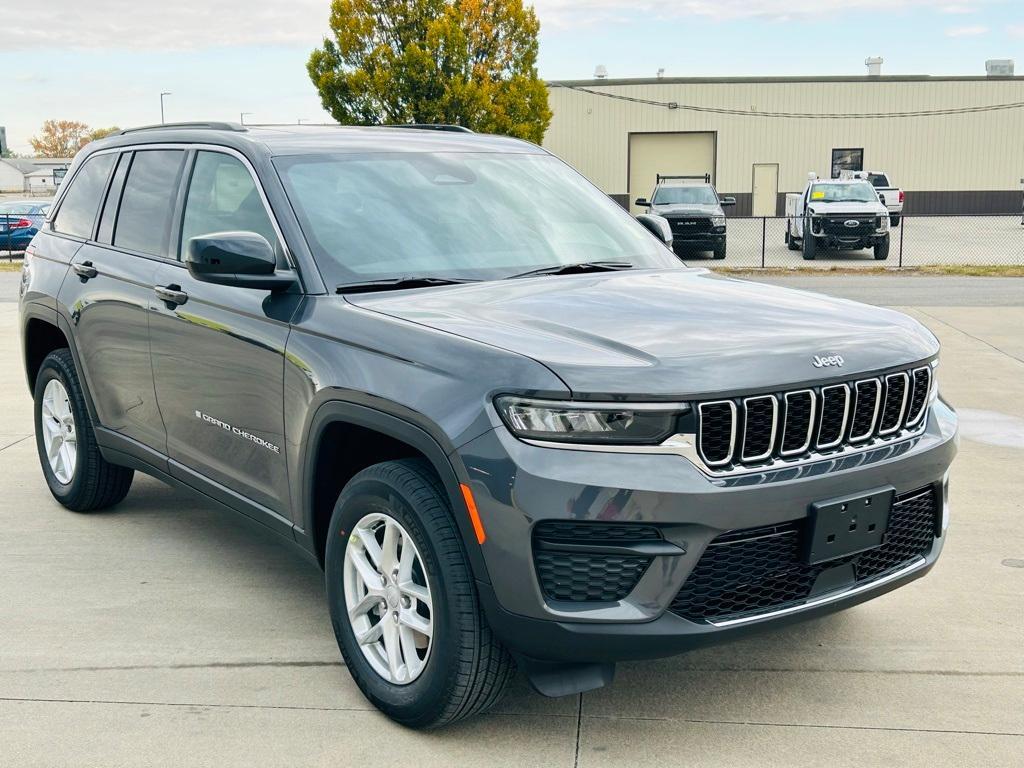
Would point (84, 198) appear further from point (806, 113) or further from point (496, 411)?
point (806, 113)

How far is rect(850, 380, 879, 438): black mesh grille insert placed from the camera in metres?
3.26

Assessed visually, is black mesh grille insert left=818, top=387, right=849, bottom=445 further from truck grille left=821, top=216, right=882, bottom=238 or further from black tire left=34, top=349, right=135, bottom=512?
truck grille left=821, top=216, right=882, bottom=238

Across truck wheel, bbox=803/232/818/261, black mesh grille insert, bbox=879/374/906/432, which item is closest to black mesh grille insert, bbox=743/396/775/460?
black mesh grille insert, bbox=879/374/906/432

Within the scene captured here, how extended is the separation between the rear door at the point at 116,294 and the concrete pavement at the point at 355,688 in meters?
0.67

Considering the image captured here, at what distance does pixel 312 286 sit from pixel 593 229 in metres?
1.37

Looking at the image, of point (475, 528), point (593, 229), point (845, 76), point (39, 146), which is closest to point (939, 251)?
point (845, 76)

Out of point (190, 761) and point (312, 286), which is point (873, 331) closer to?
point (312, 286)

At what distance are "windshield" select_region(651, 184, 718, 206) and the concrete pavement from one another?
67.5 feet

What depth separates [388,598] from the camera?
344cm

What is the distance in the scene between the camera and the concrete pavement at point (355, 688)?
10.9 feet

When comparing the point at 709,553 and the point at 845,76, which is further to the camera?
the point at 845,76

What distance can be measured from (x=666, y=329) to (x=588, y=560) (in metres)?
0.75

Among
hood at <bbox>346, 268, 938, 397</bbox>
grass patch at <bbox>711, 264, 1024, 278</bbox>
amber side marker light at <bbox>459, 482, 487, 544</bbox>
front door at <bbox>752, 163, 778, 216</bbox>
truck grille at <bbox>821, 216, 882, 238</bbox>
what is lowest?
front door at <bbox>752, 163, 778, 216</bbox>

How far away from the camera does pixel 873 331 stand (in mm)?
3449
